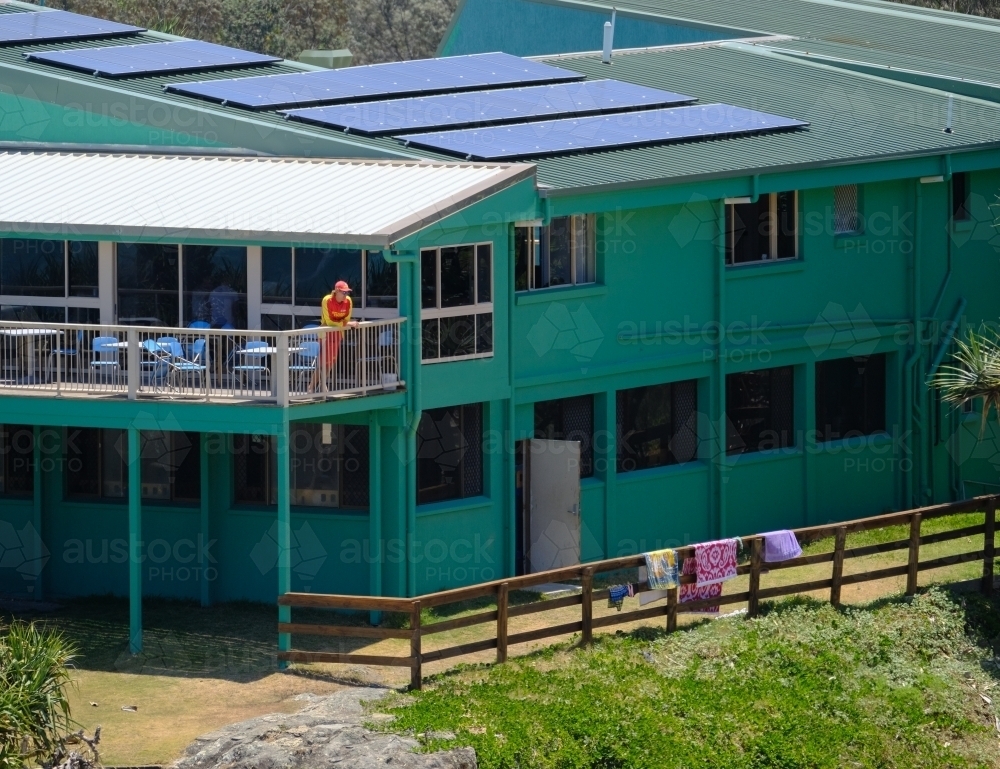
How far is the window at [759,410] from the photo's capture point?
29.4 m

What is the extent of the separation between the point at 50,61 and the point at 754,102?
37.0 feet

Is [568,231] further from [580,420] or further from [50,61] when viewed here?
[50,61]

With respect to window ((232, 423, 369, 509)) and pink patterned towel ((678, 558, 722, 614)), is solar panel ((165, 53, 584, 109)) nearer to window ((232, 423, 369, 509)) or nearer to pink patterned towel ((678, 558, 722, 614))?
window ((232, 423, 369, 509))

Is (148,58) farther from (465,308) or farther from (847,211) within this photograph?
(847,211)

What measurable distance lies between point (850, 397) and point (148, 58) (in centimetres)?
1210

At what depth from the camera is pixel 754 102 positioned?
105 ft

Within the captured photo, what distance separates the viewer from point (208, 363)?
23.4 metres

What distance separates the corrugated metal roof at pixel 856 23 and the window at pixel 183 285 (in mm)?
15519

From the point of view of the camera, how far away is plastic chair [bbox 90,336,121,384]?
24.2 m

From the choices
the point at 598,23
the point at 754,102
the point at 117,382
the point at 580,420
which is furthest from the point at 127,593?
the point at 598,23

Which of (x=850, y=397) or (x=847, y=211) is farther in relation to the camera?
(x=850, y=397)

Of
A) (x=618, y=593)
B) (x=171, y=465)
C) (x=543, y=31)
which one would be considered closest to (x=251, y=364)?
(x=171, y=465)

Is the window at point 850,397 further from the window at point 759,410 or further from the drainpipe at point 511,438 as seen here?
the drainpipe at point 511,438

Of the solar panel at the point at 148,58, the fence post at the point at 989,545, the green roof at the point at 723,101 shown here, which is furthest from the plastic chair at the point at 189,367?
the fence post at the point at 989,545
